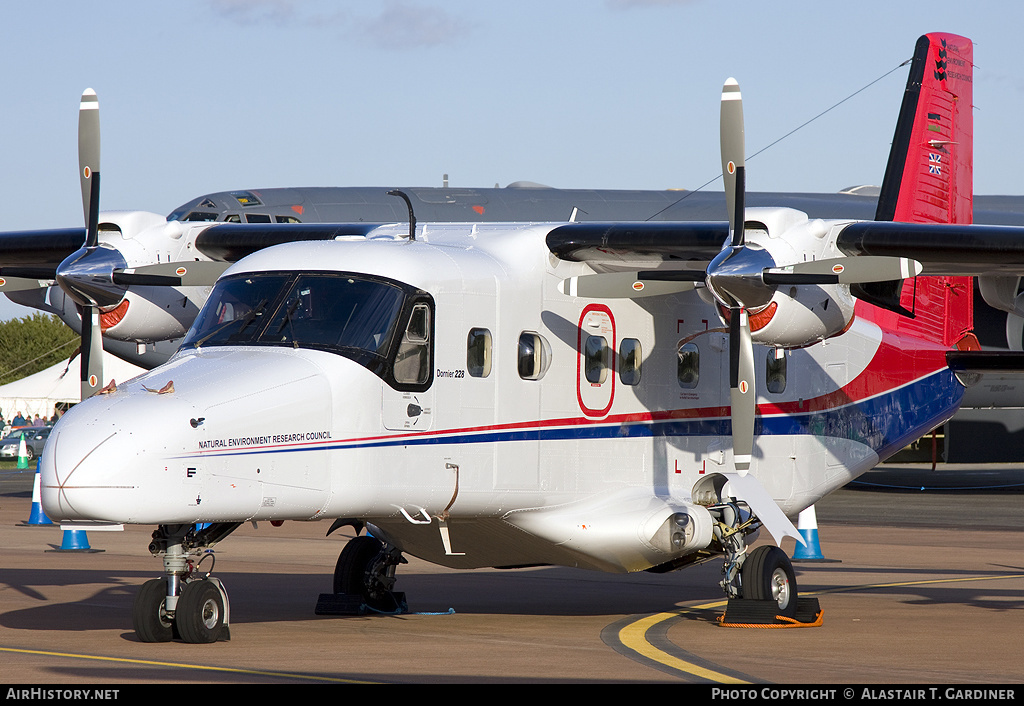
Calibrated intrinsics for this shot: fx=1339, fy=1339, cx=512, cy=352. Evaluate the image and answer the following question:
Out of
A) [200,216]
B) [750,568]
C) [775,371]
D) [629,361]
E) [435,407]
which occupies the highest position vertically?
[200,216]

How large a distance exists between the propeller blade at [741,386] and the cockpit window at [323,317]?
2709 millimetres

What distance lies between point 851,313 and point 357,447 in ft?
14.9

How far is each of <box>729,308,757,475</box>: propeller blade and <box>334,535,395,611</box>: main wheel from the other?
3.56 meters

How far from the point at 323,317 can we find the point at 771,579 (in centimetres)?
455

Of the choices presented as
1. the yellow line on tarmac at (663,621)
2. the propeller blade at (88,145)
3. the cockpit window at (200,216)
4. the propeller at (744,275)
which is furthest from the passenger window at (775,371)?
the cockpit window at (200,216)

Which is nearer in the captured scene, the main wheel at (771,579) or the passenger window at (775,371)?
the main wheel at (771,579)

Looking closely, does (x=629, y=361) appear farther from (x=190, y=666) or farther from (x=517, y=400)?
(x=190, y=666)

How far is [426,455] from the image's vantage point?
10.4 m

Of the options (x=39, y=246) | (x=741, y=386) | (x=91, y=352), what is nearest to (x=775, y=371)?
(x=741, y=386)

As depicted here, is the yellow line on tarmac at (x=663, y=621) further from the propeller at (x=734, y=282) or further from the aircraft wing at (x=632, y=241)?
the aircraft wing at (x=632, y=241)

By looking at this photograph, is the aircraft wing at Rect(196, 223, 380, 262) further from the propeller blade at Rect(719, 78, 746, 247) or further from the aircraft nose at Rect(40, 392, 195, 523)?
the aircraft nose at Rect(40, 392, 195, 523)

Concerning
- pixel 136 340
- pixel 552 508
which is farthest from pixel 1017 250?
pixel 136 340

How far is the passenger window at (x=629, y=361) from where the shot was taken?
12.1 m

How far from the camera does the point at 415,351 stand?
1040 centimetres
